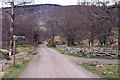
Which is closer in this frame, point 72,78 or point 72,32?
point 72,78

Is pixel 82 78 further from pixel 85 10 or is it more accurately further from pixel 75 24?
pixel 75 24

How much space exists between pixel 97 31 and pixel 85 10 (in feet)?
17.1

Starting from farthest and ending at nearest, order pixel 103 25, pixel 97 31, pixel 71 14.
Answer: pixel 71 14, pixel 103 25, pixel 97 31

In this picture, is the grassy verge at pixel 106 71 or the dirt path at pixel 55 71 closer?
the dirt path at pixel 55 71

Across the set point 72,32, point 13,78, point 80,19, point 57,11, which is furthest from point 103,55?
point 57,11

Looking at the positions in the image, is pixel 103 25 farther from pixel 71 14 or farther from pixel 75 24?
pixel 71 14

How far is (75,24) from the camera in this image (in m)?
38.7

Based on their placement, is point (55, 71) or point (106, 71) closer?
point (55, 71)

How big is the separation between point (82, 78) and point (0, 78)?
13.8ft

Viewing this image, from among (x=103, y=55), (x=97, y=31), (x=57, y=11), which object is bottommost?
(x=103, y=55)

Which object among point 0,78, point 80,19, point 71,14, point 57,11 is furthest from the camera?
point 57,11

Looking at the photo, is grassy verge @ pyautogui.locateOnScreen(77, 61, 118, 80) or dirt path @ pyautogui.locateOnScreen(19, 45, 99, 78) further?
grassy verge @ pyautogui.locateOnScreen(77, 61, 118, 80)

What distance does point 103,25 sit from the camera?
31125 millimetres

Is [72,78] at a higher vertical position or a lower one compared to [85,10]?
lower
